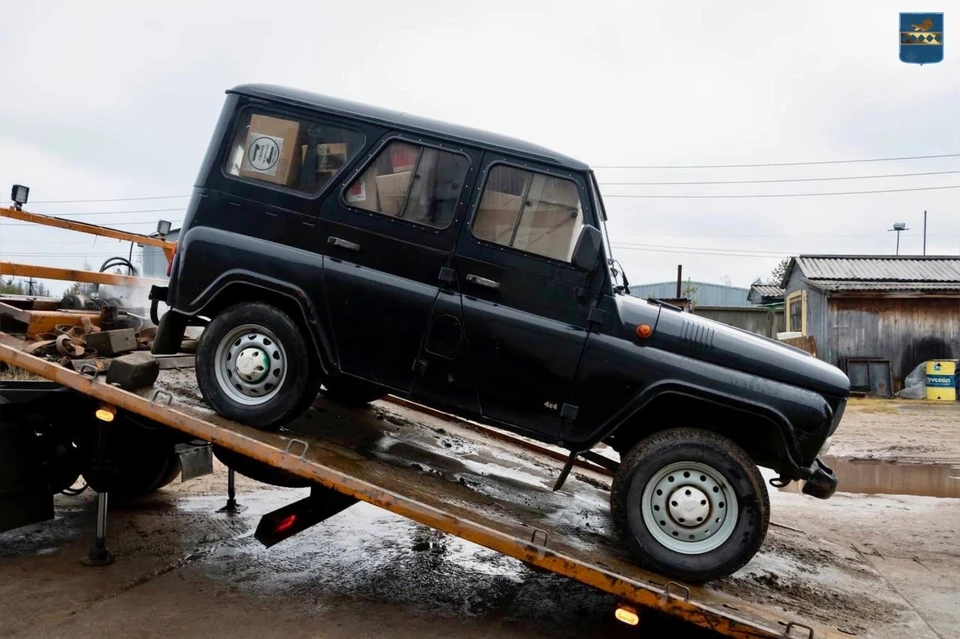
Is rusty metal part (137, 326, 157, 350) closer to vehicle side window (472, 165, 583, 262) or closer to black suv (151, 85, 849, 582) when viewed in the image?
black suv (151, 85, 849, 582)

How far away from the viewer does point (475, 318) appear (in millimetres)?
4535

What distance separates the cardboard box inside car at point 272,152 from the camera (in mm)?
4812

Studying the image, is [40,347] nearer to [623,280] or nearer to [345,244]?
[345,244]

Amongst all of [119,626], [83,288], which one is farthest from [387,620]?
[83,288]

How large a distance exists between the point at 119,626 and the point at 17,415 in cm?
182

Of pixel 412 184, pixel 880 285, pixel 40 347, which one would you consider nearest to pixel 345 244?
pixel 412 184

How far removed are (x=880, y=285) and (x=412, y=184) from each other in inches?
778

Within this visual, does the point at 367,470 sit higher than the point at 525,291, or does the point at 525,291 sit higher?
the point at 525,291

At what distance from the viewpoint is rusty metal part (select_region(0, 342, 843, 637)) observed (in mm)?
3924

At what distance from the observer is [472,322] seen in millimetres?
4531

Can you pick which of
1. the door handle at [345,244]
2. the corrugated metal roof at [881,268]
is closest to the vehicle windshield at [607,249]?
the door handle at [345,244]

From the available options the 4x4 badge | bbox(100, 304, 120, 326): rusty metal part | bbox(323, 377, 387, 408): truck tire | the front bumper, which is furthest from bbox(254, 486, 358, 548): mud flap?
the 4x4 badge

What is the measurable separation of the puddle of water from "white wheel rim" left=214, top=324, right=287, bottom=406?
713 centimetres

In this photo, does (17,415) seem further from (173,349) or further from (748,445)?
(748,445)
